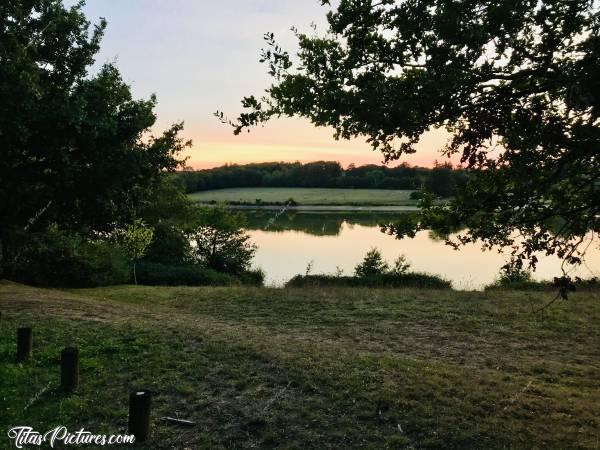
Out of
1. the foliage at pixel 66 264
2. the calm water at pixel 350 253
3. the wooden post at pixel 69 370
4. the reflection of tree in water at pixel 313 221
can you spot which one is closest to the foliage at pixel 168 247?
the calm water at pixel 350 253

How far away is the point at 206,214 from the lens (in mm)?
41688

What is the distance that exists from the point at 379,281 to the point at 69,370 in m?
25.2

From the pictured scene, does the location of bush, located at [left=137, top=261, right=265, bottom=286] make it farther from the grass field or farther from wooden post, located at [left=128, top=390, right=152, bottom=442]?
the grass field

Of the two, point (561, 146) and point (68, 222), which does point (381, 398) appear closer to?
point (561, 146)

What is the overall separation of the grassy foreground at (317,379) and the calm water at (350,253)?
1626 cm

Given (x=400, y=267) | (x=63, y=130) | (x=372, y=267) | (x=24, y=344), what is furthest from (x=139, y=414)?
(x=400, y=267)

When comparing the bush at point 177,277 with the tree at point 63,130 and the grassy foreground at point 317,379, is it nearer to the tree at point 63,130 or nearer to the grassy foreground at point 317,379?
the tree at point 63,130

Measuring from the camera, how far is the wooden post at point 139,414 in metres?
6.41

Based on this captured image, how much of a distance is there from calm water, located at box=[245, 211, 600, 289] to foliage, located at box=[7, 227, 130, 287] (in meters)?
11.2

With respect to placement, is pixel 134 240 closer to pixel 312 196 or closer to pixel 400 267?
pixel 400 267

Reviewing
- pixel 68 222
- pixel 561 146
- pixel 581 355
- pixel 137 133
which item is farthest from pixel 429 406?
pixel 68 222

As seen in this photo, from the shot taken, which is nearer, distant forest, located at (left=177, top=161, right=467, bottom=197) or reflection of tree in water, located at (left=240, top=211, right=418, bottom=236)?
reflection of tree in water, located at (left=240, top=211, right=418, bottom=236)

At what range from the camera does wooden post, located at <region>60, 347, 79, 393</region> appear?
26.1 ft

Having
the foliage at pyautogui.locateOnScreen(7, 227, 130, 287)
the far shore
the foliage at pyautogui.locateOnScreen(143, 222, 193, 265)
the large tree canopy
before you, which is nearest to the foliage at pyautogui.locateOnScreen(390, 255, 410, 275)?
the foliage at pyautogui.locateOnScreen(143, 222, 193, 265)
